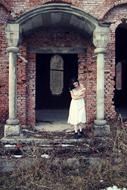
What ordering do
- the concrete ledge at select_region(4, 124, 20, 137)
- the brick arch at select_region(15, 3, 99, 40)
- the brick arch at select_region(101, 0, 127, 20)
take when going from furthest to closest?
the brick arch at select_region(101, 0, 127, 20) < the brick arch at select_region(15, 3, 99, 40) < the concrete ledge at select_region(4, 124, 20, 137)

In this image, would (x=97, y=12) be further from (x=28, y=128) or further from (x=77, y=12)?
(x=28, y=128)

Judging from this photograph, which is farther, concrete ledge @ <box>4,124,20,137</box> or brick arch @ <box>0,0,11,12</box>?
brick arch @ <box>0,0,11,12</box>

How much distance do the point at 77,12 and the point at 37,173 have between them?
5.57 metres

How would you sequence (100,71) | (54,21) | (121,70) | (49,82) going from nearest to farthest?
(100,71), (54,21), (49,82), (121,70)

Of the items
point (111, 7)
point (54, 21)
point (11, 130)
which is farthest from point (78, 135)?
point (111, 7)

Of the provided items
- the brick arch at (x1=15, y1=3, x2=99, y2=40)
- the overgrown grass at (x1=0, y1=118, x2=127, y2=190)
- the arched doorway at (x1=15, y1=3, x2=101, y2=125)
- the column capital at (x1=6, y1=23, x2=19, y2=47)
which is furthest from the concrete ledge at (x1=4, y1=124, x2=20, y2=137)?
the brick arch at (x1=15, y1=3, x2=99, y2=40)

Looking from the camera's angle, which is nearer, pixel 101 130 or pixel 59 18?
pixel 101 130

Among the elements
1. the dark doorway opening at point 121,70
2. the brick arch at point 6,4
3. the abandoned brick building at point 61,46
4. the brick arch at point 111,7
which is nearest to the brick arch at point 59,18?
the abandoned brick building at point 61,46

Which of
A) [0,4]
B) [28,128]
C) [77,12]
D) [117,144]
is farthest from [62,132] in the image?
[0,4]

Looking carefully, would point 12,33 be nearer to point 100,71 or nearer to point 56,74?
point 100,71

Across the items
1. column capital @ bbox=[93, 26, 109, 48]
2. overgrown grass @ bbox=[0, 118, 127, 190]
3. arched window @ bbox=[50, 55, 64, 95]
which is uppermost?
column capital @ bbox=[93, 26, 109, 48]

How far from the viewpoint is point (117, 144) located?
11055mm

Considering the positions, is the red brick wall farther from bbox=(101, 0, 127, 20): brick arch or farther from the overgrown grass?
the overgrown grass

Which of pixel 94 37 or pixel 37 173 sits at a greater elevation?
pixel 94 37
